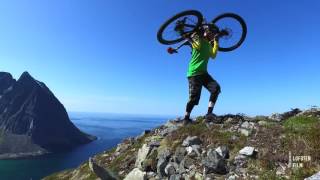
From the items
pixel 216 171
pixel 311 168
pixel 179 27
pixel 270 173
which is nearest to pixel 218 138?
pixel 216 171

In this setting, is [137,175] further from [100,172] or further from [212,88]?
[212,88]

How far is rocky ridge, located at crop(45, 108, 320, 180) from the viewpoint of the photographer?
910cm

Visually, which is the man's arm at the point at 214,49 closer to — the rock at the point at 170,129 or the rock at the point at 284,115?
the rock at the point at 170,129

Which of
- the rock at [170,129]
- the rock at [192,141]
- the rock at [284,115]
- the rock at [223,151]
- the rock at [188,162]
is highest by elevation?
the rock at [284,115]

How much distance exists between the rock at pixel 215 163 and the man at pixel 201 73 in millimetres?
5320

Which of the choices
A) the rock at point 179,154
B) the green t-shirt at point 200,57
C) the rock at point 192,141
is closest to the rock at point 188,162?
the rock at point 179,154

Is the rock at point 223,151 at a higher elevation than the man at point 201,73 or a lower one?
lower

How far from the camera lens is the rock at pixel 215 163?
9711 millimetres

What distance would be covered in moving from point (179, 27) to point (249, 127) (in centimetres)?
605

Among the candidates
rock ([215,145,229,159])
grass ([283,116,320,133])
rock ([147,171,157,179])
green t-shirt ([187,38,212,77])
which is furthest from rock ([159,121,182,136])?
grass ([283,116,320,133])

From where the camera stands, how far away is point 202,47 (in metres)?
15.5

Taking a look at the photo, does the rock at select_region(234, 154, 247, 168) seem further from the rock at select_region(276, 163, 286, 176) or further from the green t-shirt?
the green t-shirt

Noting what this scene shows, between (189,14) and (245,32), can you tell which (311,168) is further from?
(245,32)

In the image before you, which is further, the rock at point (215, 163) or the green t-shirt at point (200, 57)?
the green t-shirt at point (200, 57)
